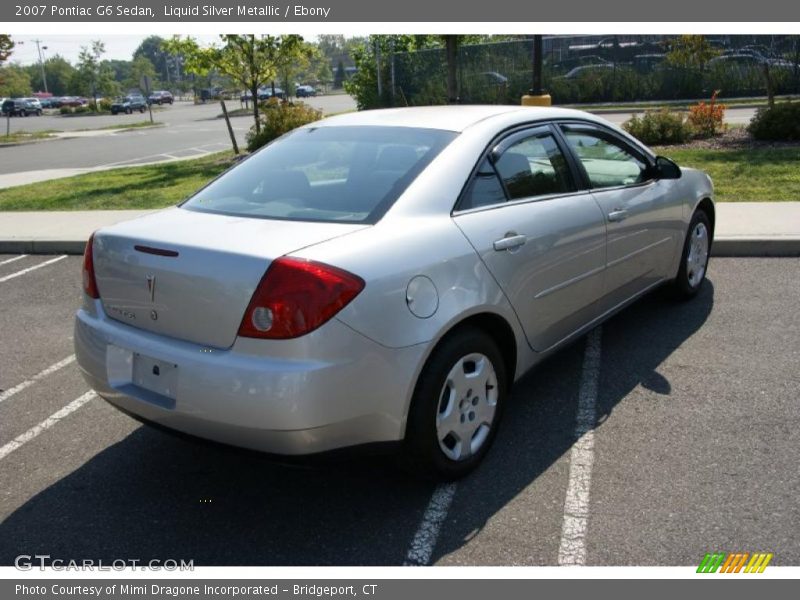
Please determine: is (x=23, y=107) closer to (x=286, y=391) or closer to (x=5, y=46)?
(x=5, y=46)

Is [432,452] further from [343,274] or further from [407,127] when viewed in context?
[407,127]

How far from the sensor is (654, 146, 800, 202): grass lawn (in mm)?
9156

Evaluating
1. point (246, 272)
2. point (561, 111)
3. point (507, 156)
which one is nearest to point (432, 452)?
point (246, 272)

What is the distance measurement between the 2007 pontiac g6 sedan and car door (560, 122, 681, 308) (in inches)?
1.6

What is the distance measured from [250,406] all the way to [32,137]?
36186mm

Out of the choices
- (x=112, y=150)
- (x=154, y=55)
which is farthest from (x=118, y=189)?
(x=154, y=55)

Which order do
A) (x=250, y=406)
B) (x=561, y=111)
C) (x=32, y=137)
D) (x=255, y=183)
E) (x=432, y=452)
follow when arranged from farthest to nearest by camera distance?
(x=32, y=137)
(x=561, y=111)
(x=255, y=183)
(x=432, y=452)
(x=250, y=406)

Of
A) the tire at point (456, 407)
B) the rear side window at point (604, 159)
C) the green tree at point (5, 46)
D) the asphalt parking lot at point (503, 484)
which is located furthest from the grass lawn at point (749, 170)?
the green tree at point (5, 46)

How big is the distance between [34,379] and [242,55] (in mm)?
12857

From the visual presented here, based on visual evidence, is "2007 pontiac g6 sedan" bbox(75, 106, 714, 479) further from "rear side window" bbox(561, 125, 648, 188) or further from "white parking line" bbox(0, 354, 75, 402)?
"white parking line" bbox(0, 354, 75, 402)

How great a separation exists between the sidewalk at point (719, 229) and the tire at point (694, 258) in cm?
137

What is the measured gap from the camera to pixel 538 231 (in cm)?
380

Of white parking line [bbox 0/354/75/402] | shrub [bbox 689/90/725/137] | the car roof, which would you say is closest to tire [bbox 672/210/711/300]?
the car roof

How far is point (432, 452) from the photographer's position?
3.24 meters
